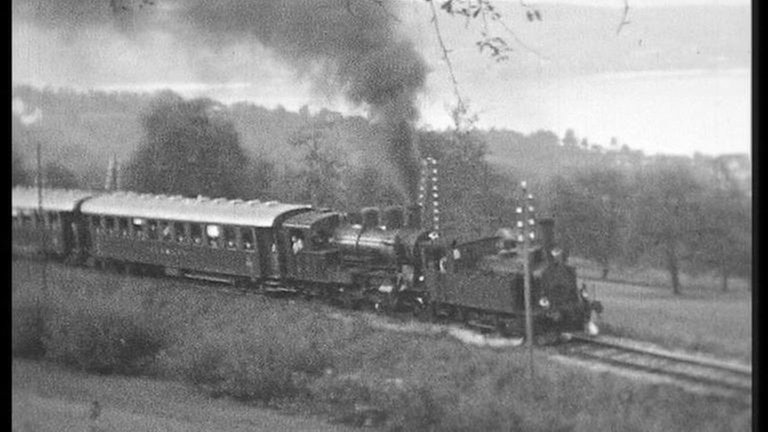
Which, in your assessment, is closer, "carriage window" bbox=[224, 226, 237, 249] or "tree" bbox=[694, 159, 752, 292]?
"tree" bbox=[694, 159, 752, 292]

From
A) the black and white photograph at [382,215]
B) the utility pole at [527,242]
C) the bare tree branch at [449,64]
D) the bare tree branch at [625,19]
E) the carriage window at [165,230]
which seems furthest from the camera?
the carriage window at [165,230]

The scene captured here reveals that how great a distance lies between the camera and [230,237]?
3354 mm

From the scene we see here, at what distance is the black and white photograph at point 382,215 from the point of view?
8.42 ft

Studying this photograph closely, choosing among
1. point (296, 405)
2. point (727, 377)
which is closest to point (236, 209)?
point (296, 405)

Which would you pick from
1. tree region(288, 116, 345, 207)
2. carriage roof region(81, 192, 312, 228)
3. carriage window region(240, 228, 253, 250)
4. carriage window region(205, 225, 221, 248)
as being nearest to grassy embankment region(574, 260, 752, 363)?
tree region(288, 116, 345, 207)

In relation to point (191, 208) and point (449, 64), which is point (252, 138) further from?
point (449, 64)

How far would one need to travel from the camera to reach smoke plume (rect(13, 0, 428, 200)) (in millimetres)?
2992

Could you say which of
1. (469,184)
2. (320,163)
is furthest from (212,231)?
(469,184)

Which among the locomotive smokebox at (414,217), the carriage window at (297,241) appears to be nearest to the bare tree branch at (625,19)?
the locomotive smokebox at (414,217)

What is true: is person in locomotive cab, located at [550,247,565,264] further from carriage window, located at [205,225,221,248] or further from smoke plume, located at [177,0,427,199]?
carriage window, located at [205,225,221,248]

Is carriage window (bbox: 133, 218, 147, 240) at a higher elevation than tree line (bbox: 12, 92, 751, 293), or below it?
below

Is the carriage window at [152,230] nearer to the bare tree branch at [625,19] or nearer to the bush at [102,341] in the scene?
the bush at [102,341]

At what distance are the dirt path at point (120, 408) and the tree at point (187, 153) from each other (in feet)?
1.94

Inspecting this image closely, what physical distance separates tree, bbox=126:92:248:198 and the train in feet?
0.14
